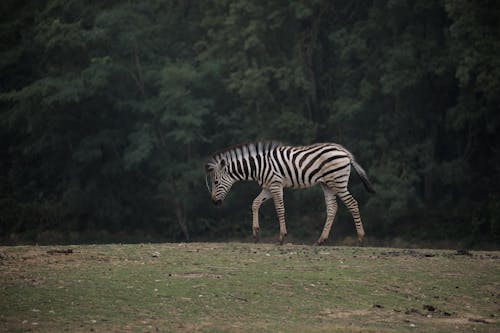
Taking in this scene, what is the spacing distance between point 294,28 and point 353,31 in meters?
3.25

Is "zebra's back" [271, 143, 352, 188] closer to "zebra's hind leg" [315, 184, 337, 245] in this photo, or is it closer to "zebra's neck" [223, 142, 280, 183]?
"zebra's neck" [223, 142, 280, 183]

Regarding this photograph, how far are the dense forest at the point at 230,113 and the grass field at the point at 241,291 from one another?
531 inches

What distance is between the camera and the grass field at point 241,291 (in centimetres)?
1309

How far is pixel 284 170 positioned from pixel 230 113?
50.5 ft

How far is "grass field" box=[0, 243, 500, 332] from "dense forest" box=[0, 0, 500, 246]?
1348 centimetres

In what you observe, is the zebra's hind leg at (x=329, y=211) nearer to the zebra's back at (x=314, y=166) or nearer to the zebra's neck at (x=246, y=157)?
the zebra's back at (x=314, y=166)

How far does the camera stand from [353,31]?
112 feet

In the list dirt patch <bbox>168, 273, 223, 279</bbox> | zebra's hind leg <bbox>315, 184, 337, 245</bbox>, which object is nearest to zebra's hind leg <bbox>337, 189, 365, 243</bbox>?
zebra's hind leg <bbox>315, 184, 337, 245</bbox>

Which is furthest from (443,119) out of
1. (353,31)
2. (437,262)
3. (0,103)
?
(0,103)

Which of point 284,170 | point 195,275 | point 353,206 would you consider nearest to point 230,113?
point 284,170

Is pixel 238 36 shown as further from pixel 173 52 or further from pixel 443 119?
pixel 443 119

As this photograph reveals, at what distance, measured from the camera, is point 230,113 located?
119 feet

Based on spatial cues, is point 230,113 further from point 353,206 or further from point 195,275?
point 195,275

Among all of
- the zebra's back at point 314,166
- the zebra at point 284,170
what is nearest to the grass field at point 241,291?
the zebra at point 284,170
